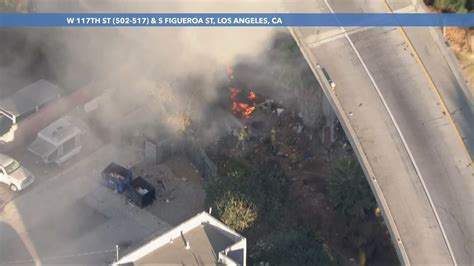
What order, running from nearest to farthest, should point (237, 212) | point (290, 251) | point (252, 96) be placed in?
1. point (290, 251)
2. point (237, 212)
3. point (252, 96)

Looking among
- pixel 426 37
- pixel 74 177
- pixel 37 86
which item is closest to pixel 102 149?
pixel 74 177

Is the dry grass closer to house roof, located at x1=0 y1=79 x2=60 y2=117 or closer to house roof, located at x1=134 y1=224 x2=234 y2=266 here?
house roof, located at x1=134 y1=224 x2=234 y2=266

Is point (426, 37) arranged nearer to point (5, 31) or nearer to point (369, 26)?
point (369, 26)

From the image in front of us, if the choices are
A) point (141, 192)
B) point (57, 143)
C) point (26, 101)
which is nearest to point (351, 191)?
point (141, 192)

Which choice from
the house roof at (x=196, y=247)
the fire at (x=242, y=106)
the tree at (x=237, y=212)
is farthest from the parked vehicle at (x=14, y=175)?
the house roof at (x=196, y=247)

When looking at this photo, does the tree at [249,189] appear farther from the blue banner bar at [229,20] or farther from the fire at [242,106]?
the blue banner bar at [229,20]

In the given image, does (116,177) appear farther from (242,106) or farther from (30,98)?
(30,98)

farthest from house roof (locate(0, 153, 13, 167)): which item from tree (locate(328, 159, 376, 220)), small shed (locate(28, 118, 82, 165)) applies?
tree (locate(328, 159, 376, 220))

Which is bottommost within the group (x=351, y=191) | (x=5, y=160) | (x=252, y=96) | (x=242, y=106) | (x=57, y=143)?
(x=351, y=191)
